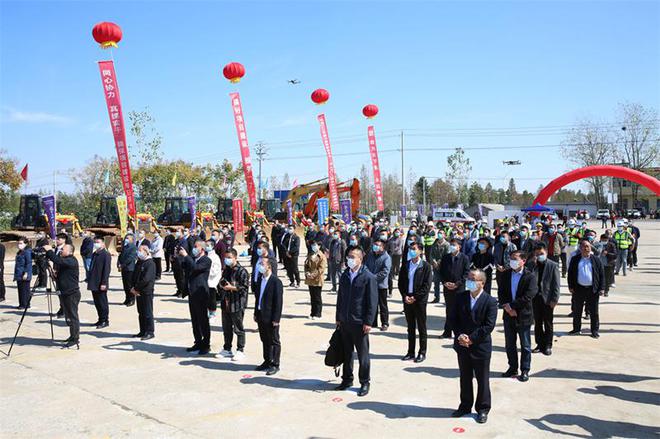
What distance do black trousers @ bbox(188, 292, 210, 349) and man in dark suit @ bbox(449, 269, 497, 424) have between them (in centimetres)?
422

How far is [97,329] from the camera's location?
33.8 feet

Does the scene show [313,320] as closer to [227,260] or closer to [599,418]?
[227,260]

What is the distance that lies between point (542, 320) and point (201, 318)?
5.28 metres

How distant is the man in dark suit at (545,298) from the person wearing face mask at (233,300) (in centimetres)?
441

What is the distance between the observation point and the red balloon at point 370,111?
30.6 metres

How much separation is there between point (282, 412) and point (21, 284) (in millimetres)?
8918

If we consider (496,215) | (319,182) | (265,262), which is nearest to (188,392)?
(265,262)

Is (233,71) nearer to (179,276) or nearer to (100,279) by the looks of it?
(179,276)

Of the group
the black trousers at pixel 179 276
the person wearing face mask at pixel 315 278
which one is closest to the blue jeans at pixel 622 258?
the person wearing face mask at pixel 315 278

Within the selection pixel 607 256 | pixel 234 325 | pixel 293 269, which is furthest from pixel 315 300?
pixel 607 256

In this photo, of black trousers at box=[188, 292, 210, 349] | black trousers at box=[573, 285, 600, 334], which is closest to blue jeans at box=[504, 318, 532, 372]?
black trousers at box=[573, 285, 600, 334]

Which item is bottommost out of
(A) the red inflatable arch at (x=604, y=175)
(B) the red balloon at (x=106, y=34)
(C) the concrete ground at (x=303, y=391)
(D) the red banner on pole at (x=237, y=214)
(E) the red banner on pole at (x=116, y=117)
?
(C) the concrete ground at (x=303, y=391)

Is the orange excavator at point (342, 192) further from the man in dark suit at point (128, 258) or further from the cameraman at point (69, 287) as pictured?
the cameraman at point (69, 287)

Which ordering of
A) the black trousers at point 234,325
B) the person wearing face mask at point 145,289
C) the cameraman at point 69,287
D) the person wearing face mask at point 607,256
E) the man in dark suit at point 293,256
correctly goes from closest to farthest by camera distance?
the black trousers at point 234,325 < the cameraman at point 69,287 < the person wearing face mask at point 145,289 < the person wearing face mask at point 607,256 < the man in dark suit at point 293,256
